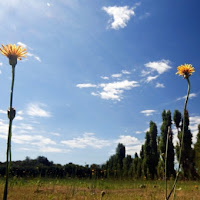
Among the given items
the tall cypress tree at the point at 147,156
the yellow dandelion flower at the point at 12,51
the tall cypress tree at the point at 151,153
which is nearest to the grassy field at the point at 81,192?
the yellow dandelion flower at the point at 12,51

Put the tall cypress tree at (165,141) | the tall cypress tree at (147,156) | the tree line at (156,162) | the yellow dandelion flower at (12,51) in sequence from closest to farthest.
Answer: the yellow dandelion flower at (12,51) → the tree line at (156,162) → the tall cypress tree at (165,141) → the tall cypress tree at (147,156)

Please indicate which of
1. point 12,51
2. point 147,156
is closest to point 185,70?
point 12,51

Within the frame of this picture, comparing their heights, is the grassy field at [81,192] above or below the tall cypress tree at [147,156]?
below

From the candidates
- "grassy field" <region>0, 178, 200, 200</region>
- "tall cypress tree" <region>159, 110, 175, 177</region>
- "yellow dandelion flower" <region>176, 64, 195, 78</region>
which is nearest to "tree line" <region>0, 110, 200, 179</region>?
"tall cypress tree" <region>159, 110, 175, 177</region>

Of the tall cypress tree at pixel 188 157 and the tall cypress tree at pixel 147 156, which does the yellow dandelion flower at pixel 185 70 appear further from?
the tall cypress tree at pixel 147 156

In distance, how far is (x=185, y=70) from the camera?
1.89 metres

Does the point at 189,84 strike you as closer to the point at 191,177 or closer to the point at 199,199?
the point at 199,199

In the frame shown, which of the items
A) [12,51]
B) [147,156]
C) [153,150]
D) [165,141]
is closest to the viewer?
[12,51]

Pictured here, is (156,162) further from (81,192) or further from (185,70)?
(185,70)

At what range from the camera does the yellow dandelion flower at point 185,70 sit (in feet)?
6.16

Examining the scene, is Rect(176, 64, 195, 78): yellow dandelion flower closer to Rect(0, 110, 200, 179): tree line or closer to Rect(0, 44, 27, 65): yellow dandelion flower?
Rect(0, 44, 27, 65): yellow dandelion flower

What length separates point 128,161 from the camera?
3053 centimetres

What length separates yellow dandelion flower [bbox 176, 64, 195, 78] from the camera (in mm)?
1879

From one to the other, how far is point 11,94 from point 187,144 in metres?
23.4
